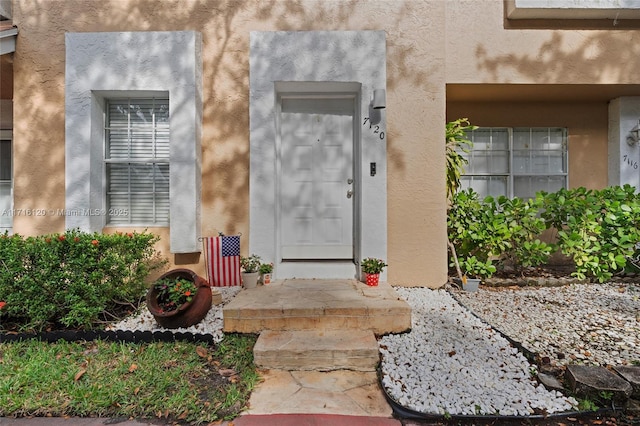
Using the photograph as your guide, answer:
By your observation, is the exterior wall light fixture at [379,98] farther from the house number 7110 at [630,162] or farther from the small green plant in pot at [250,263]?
the house number 7110 at [630,162]

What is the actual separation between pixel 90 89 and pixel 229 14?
6.73ft

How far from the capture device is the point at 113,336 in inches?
117

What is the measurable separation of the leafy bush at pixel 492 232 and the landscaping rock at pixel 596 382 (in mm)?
2335

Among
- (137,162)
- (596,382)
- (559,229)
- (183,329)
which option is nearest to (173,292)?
(183,329)

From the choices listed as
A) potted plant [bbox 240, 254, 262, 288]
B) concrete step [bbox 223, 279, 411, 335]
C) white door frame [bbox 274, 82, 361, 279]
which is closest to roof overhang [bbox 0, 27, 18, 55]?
white door frame [bbox 274, 82, 361, 279]

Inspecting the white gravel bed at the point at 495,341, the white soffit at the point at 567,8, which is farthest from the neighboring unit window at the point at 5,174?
the white soffit at the point at 567,8

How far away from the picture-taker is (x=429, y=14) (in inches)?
170

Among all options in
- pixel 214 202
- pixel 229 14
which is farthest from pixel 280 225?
pixel 229 14

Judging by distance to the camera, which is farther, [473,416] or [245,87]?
[245,87]

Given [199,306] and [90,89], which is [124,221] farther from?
[199,306]

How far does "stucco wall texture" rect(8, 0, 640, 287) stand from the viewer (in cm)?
433

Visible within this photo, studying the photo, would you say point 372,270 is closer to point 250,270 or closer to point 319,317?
point 319,317

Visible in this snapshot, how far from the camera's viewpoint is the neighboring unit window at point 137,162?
455 cm

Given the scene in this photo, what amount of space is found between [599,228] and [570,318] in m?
1.75
